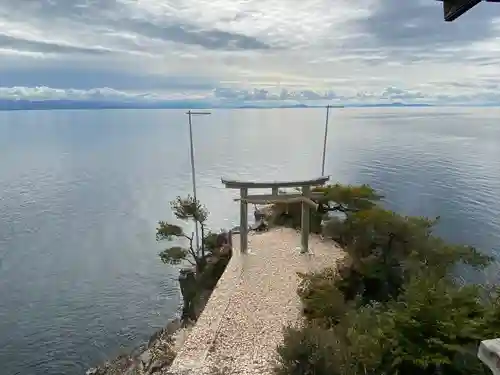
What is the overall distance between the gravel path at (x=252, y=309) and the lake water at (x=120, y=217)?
7.51 m

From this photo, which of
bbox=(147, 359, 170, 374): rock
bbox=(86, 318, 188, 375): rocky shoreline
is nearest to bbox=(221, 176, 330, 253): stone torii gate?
bbox=(86, 318, 188, 375): rocky shoreline

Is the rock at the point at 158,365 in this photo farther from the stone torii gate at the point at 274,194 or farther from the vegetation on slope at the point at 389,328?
the stone torii gate at the point at 274,194

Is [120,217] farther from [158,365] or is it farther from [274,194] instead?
[158,365]

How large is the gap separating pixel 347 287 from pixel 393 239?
218 centimetres

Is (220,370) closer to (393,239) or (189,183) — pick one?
(393,239)

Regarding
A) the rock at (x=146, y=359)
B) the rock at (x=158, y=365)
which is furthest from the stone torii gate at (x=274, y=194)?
the rock at (x=158, y=365)

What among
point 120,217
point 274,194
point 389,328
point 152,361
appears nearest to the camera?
point 389,328

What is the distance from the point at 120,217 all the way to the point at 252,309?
23410mm

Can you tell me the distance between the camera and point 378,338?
6.56m

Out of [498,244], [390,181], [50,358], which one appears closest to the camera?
[50,358]

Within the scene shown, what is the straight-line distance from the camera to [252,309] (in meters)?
10.4

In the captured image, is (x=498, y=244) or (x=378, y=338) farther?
(x=498, y=244)

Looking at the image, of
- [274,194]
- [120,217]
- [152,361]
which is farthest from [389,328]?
[120,217]

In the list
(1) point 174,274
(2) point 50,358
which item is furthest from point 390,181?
(2) point 50,358
